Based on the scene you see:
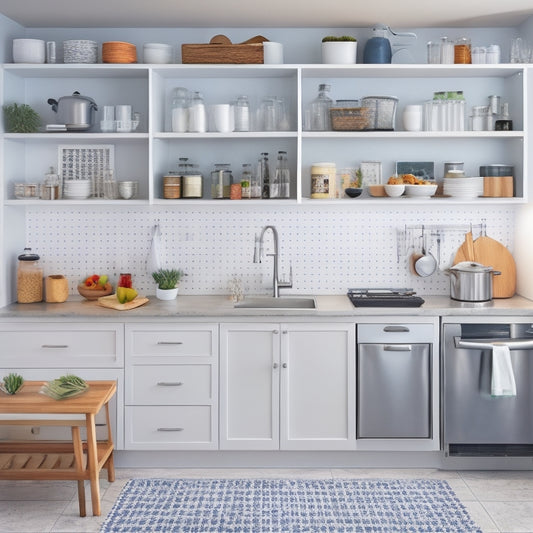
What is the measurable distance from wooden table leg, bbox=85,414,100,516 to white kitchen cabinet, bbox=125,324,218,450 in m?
0.60

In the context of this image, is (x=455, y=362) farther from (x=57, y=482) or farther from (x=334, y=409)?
(x=57, y=482)

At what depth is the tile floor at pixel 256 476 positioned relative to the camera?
355 centimetres

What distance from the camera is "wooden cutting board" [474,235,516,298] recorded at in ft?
15.2

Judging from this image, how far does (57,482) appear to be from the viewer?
4070 mm

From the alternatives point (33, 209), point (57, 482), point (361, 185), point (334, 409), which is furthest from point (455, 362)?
point (33, 209)

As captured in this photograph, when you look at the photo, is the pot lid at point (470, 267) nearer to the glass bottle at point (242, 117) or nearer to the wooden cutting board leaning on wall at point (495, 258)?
the wooden cutting board leaning on wall at point (495, 258)

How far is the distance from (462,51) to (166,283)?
7.12ft

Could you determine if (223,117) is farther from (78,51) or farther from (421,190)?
(421,190)

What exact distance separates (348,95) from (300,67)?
0.43 meters

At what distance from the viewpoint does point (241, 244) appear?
479cm

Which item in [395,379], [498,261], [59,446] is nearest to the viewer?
[59,446]

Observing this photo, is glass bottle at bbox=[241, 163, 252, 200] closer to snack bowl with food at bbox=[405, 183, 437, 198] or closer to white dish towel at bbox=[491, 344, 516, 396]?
snack bowl with food at bbox=[405, 183, 437, 198]

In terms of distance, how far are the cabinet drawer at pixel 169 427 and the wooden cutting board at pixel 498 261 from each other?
1861 mm

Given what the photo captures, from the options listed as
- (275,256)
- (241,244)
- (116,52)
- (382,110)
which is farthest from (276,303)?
(116,52)
